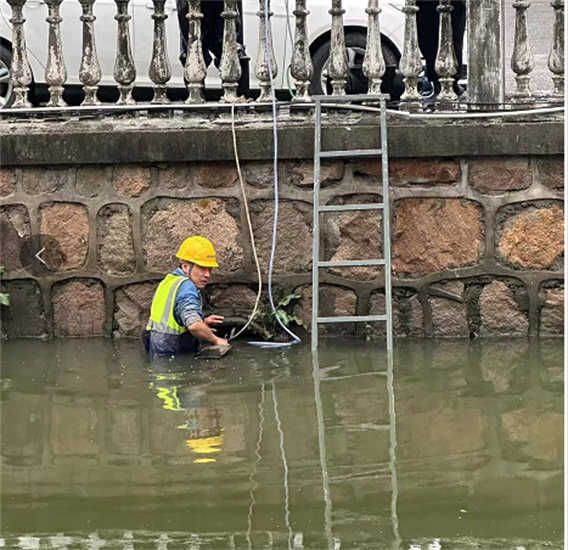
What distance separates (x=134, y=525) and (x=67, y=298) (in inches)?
137

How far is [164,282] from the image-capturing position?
7711mm

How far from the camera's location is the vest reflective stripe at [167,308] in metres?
7.63

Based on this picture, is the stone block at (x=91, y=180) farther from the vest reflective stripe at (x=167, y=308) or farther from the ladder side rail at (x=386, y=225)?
the ladder side rail at (x=386, y=225)

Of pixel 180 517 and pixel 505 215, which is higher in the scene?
pixel 505 215

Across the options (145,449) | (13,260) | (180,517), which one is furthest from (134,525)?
(13,260)

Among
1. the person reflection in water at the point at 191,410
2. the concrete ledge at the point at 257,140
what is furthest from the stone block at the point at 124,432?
the concrete ledge at the point at 257,140

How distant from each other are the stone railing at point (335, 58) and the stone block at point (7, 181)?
421 mm

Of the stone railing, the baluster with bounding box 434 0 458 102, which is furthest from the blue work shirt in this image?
the baluster with bounding box 434 0 458 102

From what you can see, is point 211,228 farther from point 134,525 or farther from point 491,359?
point 134,525

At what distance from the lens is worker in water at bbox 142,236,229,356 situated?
758 cm

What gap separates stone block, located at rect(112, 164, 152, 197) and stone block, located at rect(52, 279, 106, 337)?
0.60 metres

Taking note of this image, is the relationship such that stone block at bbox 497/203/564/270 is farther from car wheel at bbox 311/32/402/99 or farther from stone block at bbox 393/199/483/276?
car wheel at bbox 311/32/402/99

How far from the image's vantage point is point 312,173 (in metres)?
7.86

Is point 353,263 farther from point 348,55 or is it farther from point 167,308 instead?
point 348,55
